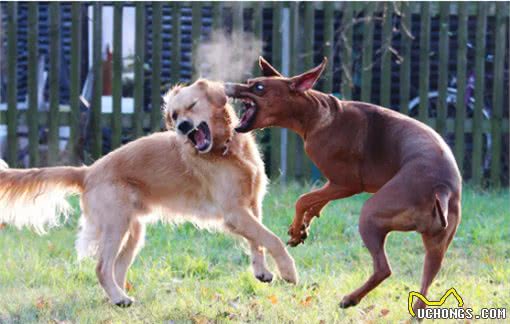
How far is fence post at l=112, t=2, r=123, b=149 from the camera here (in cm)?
991

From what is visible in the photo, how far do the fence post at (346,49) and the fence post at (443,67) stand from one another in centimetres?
92

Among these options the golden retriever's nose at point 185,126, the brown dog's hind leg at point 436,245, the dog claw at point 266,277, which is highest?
the golden retriever's nose at point 185,126

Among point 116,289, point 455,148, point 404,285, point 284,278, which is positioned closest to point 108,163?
point 116,289

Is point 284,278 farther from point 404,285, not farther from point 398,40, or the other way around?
point 398,40

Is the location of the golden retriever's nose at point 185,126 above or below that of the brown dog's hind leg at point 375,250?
above

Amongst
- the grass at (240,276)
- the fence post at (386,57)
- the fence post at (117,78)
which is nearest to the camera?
the grass at (240,276)

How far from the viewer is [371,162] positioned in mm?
5418

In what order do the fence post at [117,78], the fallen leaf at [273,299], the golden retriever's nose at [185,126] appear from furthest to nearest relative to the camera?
1. the fence post at [117,78]
2. the golden retriever's nose at [185,126]
3. the fallen leaf at [273,299]

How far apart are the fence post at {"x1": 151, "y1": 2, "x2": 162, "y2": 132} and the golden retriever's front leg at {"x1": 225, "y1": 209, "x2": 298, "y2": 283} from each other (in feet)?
12.5

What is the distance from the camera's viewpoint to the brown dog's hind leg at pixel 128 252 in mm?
6535

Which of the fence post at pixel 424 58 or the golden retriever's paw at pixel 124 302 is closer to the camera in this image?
the golden retriever's paw at pixel 124 302

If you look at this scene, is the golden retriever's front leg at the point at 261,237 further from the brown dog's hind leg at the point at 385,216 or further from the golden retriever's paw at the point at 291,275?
the brown dog's hind leg at the point at 385,216

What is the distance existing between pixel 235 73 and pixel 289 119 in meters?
4.63

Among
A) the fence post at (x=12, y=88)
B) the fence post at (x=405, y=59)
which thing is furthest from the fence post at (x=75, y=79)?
the fence post at (x=405, y=59)
